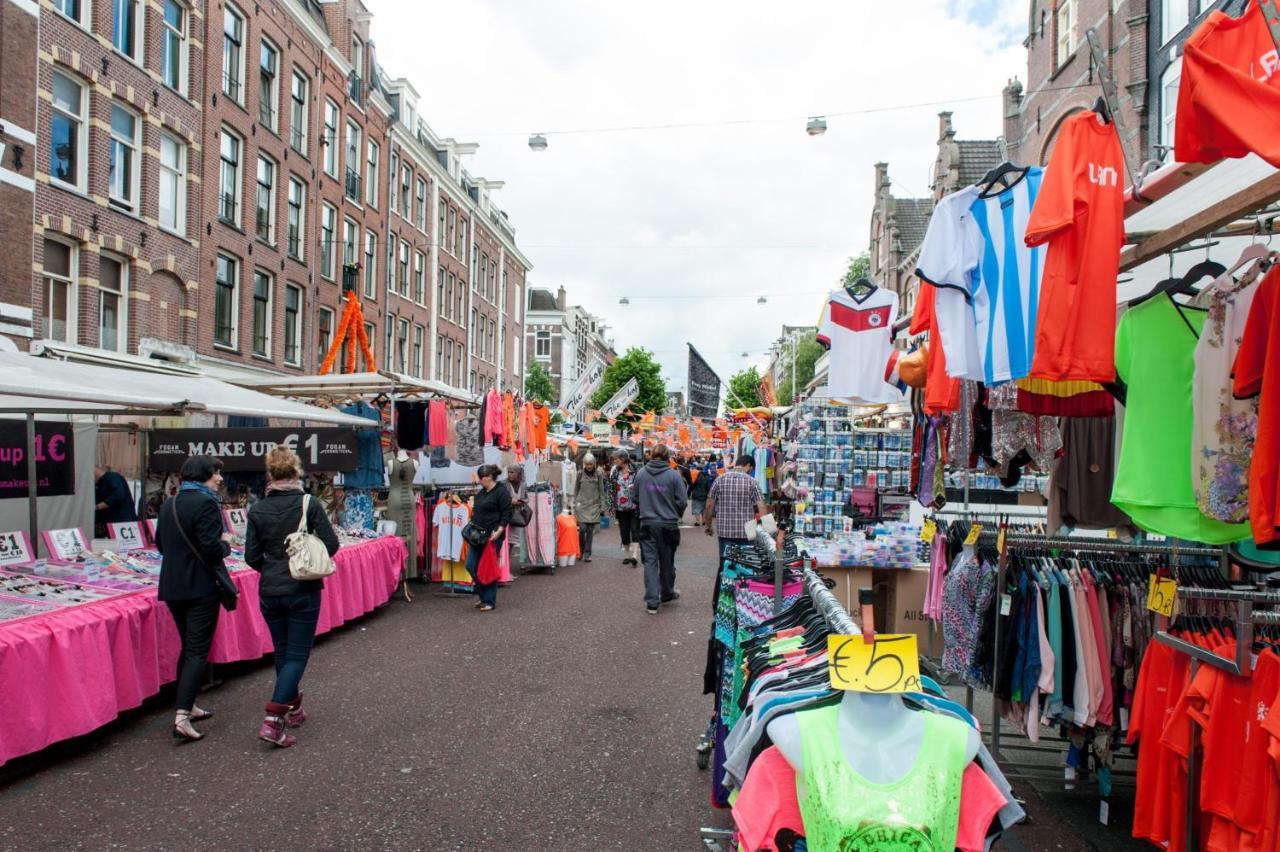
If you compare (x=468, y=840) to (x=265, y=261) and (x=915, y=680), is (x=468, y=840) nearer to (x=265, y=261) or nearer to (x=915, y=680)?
(x=915, y=680)

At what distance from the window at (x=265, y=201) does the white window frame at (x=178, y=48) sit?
10.6 ft

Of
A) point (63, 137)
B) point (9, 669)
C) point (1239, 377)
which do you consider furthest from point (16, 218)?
point (1239, 377)

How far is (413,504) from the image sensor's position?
10.8 meters

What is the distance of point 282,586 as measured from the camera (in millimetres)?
5008

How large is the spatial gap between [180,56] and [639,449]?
61.3ft

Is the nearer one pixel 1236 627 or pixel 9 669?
pixel 1236 627

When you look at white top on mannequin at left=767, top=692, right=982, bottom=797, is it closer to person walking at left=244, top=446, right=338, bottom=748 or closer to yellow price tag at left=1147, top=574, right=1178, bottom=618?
yellow price tag at left=1147, top=574, right=1178, bottom=618

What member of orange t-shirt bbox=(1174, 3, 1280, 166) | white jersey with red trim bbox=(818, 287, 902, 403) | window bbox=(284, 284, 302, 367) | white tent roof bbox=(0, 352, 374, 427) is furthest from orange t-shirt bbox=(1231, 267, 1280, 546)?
window bbox=(284, 284, 302, 367)

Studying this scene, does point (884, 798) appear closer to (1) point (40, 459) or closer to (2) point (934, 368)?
(2) point (934, 368)

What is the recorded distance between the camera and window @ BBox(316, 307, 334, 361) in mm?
24266

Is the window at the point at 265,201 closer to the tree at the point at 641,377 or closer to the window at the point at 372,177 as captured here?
the window at the point at 372,177

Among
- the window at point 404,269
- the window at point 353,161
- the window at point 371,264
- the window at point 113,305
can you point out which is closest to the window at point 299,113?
the window at point 353,161

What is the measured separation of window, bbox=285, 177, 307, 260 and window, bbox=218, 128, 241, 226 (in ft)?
8.13

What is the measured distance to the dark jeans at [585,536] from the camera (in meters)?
14.2
